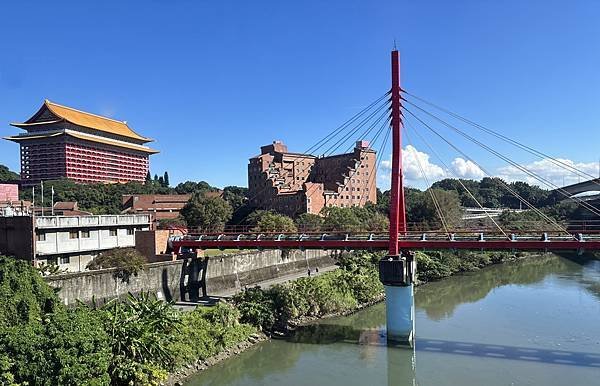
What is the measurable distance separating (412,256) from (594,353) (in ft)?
24.4

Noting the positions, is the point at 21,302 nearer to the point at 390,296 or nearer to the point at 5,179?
the point at 390,296

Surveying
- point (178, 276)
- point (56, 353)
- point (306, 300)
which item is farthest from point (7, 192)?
point (56, 353)

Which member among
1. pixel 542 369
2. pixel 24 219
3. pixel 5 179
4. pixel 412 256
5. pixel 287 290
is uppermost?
pixel 5 179

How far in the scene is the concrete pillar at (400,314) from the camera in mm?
19688

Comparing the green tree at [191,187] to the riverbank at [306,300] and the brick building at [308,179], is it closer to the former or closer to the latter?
the brick building at [308,179]

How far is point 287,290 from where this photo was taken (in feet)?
74.1

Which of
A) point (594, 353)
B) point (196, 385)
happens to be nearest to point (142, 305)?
point (196, 385)

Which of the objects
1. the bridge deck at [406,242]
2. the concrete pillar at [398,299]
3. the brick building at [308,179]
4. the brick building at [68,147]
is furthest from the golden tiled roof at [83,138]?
the concrete pillar at [398,299]

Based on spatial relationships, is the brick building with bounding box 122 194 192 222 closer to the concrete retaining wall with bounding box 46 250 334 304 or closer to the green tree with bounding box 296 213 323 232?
the green tree with bounding box 296 213 323 232

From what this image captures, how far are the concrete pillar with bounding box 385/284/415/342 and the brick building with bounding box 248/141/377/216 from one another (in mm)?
39556

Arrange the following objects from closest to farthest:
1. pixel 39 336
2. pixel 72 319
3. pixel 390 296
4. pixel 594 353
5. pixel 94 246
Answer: pixel 39 336, pixel 72 319, pixel 594 353, pixel 390 296, pixel 94 246

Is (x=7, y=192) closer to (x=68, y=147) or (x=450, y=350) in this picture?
(x=450, y=350)

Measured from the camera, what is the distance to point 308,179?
8181 cm

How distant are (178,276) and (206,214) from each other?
65.4 feet
